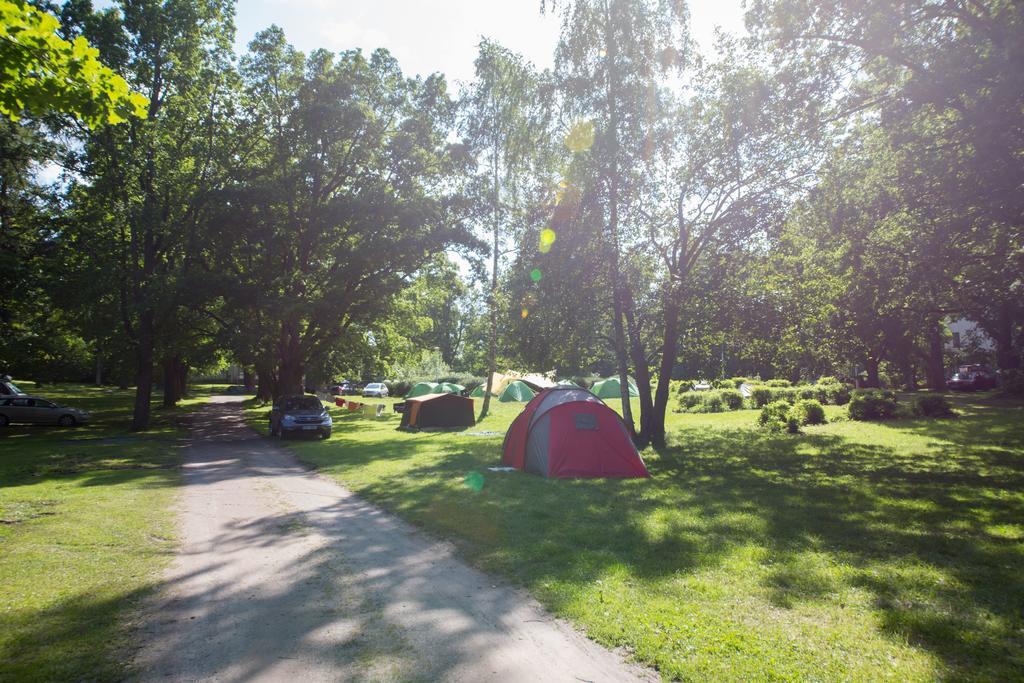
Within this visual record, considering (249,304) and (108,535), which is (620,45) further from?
(249,304)

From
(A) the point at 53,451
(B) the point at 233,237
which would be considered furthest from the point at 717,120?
(A) the point at 53,451

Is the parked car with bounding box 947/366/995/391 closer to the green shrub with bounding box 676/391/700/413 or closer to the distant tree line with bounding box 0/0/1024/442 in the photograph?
the distant tree line with bounding box 0/0/1024/442

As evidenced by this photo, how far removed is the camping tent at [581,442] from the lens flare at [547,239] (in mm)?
5181

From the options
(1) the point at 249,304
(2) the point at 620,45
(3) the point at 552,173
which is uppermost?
(2) the point at 620,45

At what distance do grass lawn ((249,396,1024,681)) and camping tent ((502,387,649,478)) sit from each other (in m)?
0.66

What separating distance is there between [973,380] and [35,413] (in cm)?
5509

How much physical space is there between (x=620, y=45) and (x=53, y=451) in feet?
65.9

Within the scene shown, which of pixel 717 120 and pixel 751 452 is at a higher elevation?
pixel 717 120

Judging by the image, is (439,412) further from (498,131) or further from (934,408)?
(934,408)

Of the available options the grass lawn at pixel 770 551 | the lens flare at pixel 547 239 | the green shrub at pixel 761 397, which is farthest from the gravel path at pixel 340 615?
the green shrub at pixel 761 397

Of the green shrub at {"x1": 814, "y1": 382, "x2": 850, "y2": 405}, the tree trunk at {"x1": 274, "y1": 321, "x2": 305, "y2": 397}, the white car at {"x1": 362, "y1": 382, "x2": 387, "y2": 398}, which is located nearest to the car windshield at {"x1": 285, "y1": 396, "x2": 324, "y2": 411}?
the tree trunk at {"x1": 274, "y1": 321, "x2": 305, "y2": 397}

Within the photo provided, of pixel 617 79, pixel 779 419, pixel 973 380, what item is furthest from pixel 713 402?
pixel 973 380

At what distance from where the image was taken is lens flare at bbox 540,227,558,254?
16.5 metres

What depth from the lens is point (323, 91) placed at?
23844mm
